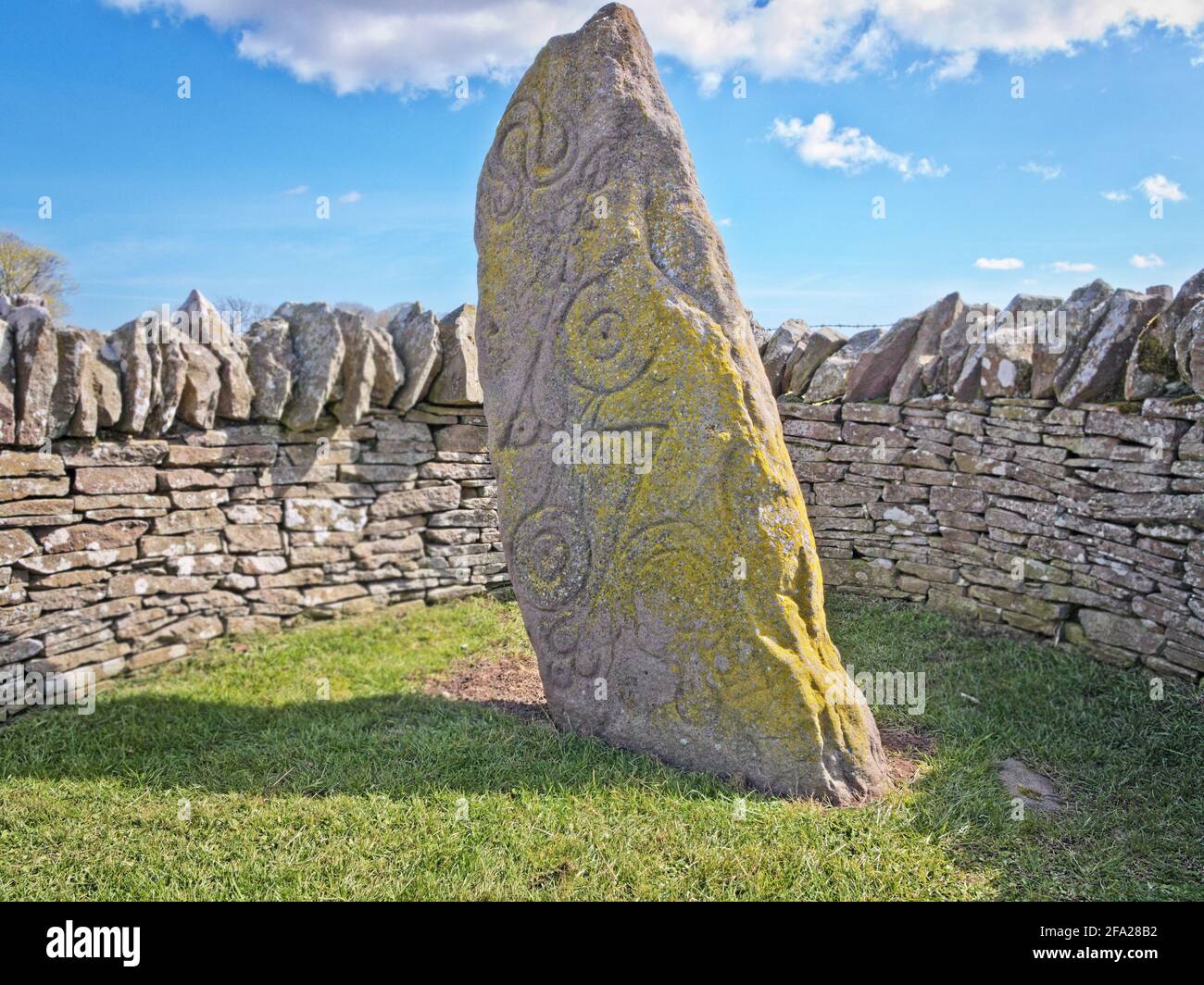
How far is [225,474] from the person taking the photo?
5.82 metres

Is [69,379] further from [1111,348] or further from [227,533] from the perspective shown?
[1111,348]

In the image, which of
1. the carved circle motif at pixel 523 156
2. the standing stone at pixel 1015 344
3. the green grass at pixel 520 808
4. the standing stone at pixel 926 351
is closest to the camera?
the green grass at pixel 520 808

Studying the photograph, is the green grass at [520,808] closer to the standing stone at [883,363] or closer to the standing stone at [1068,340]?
the standing stone at [1068,340]

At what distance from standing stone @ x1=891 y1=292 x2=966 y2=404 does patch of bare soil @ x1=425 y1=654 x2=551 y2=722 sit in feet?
11.6

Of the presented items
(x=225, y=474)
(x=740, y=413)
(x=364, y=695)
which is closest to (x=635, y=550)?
(x=740, y=413)

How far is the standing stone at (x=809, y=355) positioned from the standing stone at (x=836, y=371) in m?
0.05


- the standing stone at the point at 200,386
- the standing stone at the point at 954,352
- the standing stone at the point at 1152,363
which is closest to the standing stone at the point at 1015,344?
the standing stone at the point at 954,352

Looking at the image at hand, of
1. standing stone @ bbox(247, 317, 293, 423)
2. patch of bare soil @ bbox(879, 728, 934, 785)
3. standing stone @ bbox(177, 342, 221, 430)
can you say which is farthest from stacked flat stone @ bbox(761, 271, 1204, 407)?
standing stone @ bbox(177, 342, 221, 430)

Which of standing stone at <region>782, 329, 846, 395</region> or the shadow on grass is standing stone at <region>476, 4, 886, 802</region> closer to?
the shadow on grass

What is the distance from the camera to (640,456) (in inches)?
156

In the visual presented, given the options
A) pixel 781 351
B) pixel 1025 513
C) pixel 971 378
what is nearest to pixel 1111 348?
pixel 971 378

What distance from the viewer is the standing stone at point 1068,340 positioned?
567cm

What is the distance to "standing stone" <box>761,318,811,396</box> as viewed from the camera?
749cm
